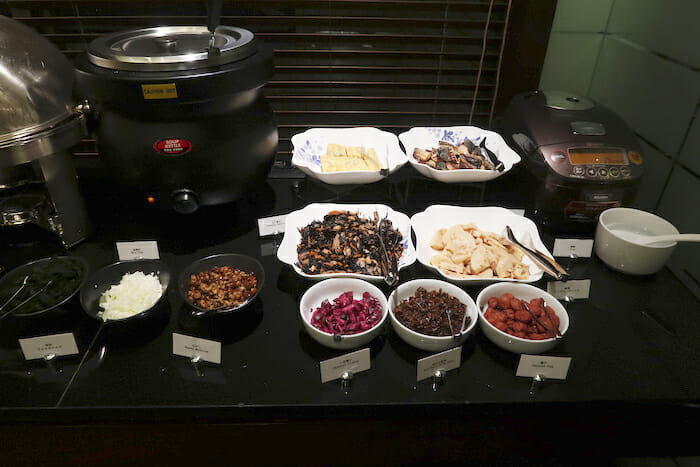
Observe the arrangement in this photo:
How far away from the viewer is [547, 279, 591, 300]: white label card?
1.25 metres

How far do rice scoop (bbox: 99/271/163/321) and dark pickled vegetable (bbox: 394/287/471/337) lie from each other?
23.4 inches

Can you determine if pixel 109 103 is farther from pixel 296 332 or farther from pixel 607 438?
pixel 607 438

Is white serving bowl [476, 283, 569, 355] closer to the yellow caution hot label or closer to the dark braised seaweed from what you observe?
the dark braised seaweed

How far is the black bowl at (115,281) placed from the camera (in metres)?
1.10

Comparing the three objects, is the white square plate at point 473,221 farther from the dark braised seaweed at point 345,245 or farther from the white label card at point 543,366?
the white label card at point 543,366

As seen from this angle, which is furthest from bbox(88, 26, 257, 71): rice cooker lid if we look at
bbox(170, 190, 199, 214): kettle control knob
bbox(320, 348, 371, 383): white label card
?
bbox(320, 348, 371, 383): white label card

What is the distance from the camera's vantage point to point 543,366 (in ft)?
3.44

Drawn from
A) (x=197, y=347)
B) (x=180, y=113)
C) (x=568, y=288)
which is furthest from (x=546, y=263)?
(x=180, y=113)

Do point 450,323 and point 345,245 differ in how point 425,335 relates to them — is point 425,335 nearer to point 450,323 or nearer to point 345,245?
point 450,323

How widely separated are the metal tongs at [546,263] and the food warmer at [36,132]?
1.26 metres

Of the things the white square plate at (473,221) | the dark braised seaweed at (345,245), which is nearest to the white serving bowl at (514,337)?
the white square plate at (473,221)

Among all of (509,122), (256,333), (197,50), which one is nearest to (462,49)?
(509,122)

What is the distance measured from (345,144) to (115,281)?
35.8 inches

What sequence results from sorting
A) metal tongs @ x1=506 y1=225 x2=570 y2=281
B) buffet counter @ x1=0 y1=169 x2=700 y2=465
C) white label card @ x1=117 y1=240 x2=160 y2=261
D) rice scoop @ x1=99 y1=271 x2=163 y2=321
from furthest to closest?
white label card @ x1=117 y1=240 x2=160 y2=261
metal tongs @ x1=506 y1=225 x2=570 y2=281
rice scoop @ x1=99 y1=271 x2=163 y2=321
buffet counter @ x1=0 y1=169 x2=700 y2=465
